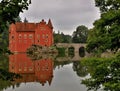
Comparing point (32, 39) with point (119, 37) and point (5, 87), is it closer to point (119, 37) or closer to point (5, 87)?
point (5, 87)

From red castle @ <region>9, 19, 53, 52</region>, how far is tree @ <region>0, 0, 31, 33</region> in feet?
285

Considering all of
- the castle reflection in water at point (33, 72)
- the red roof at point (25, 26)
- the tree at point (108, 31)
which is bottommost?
the castle reflection in water at point (33, 72)

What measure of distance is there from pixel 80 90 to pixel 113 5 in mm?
17478

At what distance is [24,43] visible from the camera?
305ft

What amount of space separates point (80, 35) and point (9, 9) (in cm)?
12635

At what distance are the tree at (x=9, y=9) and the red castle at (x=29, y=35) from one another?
86.9 m

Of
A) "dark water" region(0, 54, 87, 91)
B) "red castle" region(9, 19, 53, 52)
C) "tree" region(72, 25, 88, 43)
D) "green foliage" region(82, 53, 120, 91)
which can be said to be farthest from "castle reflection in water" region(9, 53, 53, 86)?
"tree" region(72, 25, 88, 43)

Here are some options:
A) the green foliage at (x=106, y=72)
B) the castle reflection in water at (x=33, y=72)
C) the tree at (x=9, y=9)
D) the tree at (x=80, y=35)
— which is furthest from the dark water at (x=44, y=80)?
the tree at (x=80, y=35)

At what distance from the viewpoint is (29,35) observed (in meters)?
93.7

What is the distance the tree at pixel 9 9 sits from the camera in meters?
5.58

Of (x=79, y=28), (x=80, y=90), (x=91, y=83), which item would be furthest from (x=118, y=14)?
(x=79, y=28)

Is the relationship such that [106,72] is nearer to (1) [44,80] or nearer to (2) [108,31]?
(2) [108,31]

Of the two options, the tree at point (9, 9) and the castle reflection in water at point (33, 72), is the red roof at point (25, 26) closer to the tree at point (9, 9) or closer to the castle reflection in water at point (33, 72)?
the castle reflection in water at point (33, 72)

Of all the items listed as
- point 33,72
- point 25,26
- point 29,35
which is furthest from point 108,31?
Answer: point 29,35
